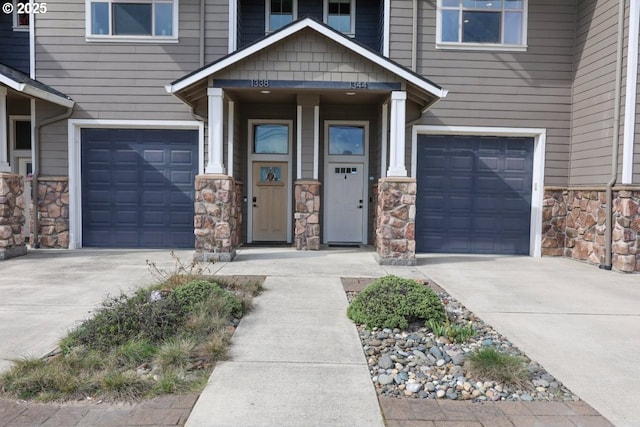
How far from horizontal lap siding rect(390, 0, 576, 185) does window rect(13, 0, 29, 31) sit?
27.2ft

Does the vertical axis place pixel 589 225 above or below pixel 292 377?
above

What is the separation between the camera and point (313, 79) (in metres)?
8.31

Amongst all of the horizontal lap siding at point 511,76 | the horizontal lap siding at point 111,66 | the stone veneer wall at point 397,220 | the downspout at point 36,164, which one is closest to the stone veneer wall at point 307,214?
the stone veneer wall at point 397,220

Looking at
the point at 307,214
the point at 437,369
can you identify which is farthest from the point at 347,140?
the point at 437,369

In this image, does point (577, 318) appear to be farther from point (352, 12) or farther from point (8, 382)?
point (352, 12)

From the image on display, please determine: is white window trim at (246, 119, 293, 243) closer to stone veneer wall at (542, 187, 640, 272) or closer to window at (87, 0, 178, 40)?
window at (87, 0, 178, 40)

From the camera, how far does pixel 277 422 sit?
2.88m

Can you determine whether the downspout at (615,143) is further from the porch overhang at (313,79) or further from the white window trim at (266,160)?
the white window trim at (266,160)

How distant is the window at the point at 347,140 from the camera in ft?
36.1

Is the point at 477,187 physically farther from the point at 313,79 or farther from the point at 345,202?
the point at 313,79

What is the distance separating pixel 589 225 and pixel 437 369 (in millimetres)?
7134

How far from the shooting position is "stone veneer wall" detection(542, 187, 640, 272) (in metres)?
8.17

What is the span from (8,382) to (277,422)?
2.04 metres

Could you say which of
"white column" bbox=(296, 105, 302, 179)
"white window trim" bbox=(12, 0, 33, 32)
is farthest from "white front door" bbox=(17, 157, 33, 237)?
"white column" bbox=(296, 105, 302, 179)
